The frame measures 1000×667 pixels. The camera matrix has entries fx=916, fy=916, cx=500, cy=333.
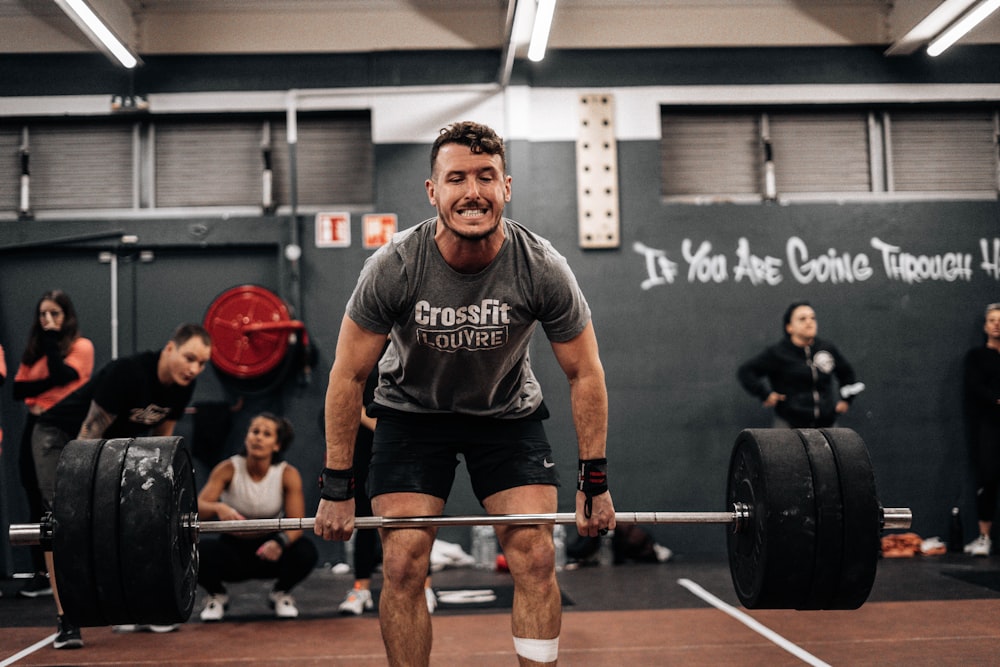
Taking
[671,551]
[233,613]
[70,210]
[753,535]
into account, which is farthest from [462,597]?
[70,210]

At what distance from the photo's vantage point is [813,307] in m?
5.09

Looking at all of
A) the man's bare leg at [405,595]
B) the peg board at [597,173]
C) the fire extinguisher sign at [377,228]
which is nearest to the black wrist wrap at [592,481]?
the man's bare leg at [405,595]

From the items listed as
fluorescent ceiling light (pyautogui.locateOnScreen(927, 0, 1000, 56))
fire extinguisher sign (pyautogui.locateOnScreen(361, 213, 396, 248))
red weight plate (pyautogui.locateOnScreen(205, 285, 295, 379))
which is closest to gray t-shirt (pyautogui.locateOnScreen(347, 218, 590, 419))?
red weight plate (pyautogui.locateOnScreen(205, 285, 295, 379))

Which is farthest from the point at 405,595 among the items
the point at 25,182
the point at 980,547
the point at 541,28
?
Result: the point at 25,182

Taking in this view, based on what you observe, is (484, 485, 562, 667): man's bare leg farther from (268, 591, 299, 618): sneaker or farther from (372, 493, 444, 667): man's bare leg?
(268, 591, 299, 618): sneaker

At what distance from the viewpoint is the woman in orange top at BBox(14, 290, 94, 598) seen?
13.3ft

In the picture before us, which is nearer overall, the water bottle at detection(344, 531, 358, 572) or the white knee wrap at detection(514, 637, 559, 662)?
the white knee wrap at detection(514, 637, 559, 662)

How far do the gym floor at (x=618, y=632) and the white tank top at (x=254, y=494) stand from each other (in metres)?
0.41

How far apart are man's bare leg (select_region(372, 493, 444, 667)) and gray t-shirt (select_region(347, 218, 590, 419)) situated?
0.94ft

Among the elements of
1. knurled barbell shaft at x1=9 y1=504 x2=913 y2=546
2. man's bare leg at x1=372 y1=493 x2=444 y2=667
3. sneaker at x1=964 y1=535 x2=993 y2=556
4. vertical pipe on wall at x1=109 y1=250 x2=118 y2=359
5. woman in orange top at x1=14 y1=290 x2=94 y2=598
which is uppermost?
vertical pipe on wall at x1=109 y1=250 x2=118 y2=359

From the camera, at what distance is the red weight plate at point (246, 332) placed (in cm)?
482

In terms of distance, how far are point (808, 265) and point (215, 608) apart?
11.6ft

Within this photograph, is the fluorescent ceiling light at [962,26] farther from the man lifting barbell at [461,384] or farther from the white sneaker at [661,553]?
the man lifting barbell at [461,384]

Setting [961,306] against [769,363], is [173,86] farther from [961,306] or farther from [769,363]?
[961,306]
